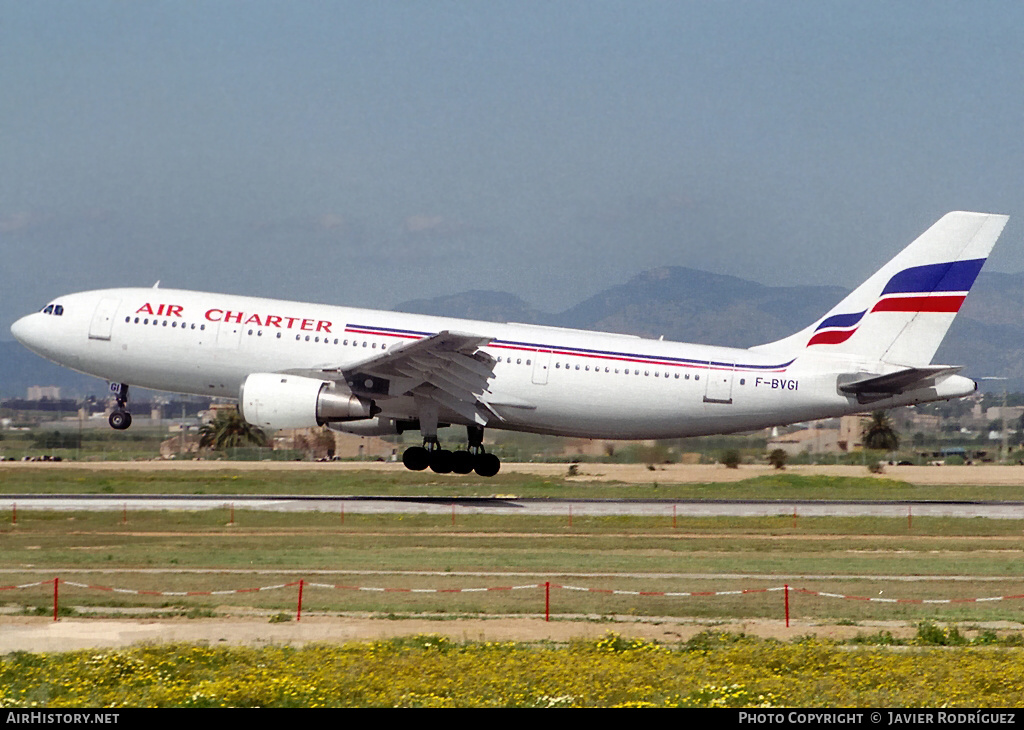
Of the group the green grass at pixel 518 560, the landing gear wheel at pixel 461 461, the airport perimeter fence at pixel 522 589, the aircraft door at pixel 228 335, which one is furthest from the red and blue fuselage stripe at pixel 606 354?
the airport perimeter fence at pixel 522 589

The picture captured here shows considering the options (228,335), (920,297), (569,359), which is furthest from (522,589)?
(920,297)

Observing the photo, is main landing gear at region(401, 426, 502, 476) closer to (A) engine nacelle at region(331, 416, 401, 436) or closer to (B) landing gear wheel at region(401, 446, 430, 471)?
(B) landing gear wheel at region(401, 446, 430, 471)

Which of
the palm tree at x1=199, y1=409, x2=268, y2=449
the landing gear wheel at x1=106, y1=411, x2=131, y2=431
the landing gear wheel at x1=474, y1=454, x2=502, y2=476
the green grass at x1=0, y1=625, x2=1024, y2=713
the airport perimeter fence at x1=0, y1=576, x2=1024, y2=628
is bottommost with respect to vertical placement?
the green grass at x1=0, y1=625, x2=1024, y2=713

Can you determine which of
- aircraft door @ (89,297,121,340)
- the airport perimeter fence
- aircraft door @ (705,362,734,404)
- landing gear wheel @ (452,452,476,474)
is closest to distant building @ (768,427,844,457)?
aircraft door @ (705,362,734,404)

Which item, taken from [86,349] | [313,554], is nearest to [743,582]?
[313,554]

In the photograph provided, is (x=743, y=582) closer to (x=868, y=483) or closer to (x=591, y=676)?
(x=591, y=676)

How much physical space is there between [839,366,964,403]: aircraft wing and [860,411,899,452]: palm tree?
4532 centimetres

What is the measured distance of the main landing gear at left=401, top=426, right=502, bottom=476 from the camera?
44094 mm

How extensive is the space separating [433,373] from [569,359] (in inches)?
189

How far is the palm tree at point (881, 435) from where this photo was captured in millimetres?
86250

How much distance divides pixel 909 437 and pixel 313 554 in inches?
2362

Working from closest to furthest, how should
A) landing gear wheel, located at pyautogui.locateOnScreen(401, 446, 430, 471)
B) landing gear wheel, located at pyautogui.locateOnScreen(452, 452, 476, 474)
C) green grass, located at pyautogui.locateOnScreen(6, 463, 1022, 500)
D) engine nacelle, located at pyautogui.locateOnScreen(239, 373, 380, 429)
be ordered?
engine nacelle, located at pyautogui.locateOnScreen(239, 373, 380, 429) < landing gear wheel, located at pyautogui.locateOnScreen(401, 446, 430, 471) < landing gear wheel, located at pyautogui.locateOnScreen(452, 452, 476, 474) < green grass, located at pyautogui.locateOnScreen(6, 463, 1022, 500)

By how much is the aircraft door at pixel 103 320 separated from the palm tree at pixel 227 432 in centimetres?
4547

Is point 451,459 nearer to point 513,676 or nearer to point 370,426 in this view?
point 370,426
